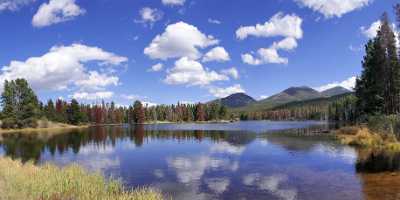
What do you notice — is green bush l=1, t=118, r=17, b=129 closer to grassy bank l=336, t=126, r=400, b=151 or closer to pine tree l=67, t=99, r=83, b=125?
pine tree l=67, t=99, r=83, b=125

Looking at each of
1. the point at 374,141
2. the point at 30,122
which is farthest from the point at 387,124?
the point at 30,122

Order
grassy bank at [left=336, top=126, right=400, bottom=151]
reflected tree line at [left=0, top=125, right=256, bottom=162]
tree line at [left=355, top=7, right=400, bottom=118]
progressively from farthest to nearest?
tree line at [left=355, top=7, right=400, bottom=118], reflected tree line at [left=0, top=125, right=256, bottom=162], grassy bank at [left=336, top=126, right=400, bottom=151]

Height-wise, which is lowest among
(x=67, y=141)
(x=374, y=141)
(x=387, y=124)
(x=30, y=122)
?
(x=67, y=141)

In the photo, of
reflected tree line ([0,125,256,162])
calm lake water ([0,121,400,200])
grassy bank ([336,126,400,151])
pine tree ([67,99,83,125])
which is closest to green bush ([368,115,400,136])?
grassy bank ([336,126,400,151])

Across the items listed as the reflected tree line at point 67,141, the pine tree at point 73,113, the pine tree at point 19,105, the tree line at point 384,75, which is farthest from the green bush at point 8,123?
the tree line at point 384,75

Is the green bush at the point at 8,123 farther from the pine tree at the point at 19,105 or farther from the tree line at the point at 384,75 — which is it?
the tree line at the point at 384,75

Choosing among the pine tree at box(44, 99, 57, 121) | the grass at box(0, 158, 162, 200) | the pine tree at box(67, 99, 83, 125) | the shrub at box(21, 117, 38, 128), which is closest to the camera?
the grass at box(0, 158, 162, 200)

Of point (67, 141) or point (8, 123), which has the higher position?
point (8, 123)

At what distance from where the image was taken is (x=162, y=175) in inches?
1367

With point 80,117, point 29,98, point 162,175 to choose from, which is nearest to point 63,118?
point 80,117

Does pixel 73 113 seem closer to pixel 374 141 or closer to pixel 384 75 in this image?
pixel 384 75

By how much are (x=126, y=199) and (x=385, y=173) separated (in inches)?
958

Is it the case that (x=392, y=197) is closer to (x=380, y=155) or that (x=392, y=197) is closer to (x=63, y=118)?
(x=380, y=155)

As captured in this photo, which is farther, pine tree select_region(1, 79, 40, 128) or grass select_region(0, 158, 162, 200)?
pine tree select_region(1, 79, 40, 128)
